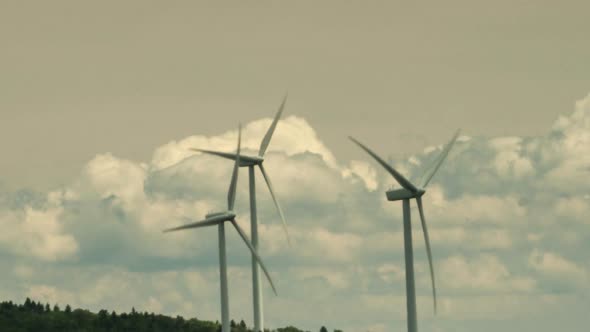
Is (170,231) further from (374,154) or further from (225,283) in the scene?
(374,154)

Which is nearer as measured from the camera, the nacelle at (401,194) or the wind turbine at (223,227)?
the nacelle at (401,194)

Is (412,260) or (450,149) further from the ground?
(450,149)

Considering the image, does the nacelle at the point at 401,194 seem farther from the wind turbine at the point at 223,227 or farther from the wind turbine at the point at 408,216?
the wind turbine at the point at 223,227

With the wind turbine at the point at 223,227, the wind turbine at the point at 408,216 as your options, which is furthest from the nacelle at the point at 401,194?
the wind turbine at the point at 223,227

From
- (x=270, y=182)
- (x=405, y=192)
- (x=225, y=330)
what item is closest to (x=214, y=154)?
(x=270, y=182)

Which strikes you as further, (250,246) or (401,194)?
(250,246)

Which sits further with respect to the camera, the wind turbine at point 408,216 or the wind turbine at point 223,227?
the wind turbine at point 223,227

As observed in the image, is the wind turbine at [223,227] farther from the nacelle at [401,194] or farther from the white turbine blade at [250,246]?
the nacelle at [401,194]

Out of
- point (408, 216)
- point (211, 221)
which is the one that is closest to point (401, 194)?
point (408, 216)

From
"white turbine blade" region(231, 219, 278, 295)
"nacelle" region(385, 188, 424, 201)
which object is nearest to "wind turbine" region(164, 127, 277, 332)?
"white turbine blade" region(231, 219, 278, 295)

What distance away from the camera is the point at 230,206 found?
618ft

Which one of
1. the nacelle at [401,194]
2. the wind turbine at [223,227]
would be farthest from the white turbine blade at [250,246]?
the nacelle at [401,194]

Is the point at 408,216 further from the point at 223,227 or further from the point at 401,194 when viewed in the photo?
the point at 223,227

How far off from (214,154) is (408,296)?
47.5 meters
